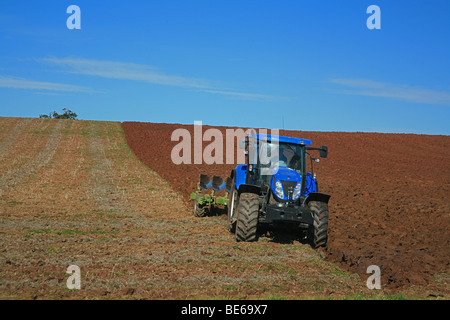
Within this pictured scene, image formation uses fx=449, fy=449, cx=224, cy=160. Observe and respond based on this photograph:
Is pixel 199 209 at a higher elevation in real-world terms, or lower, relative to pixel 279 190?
lower

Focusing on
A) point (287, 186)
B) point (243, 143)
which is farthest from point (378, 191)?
point (243, 143)

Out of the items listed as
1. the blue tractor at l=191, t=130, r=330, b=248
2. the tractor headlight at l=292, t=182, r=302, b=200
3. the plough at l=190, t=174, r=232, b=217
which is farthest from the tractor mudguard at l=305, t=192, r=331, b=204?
the plough at l=190, t=174, r=232, b=217

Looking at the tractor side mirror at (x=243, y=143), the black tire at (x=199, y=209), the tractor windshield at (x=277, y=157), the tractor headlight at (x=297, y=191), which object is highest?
the tractor side mirror at (x=243, y=143)

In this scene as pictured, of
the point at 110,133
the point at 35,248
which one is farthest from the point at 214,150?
the point at 35,248

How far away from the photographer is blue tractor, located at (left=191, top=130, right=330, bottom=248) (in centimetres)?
980

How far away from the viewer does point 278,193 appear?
10.1 metres

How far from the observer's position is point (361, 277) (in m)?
8.03

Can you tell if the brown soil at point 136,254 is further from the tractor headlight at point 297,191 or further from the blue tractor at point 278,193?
the tractor headlight at point 297,191

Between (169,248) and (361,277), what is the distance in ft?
12.9

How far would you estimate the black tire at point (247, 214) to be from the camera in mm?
9812

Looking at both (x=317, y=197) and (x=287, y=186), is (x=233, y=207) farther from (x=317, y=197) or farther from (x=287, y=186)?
(x=317, y=197)

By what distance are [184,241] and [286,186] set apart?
266 centimetres

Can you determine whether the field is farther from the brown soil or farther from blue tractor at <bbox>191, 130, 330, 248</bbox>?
blue tractor at <bbox>191, 130, 330, 248</bbox>

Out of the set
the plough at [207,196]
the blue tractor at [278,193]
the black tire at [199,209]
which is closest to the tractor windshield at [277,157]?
the blue tractor at [278,193]
